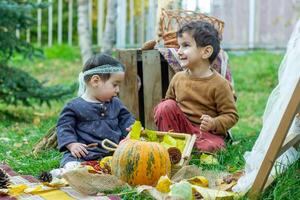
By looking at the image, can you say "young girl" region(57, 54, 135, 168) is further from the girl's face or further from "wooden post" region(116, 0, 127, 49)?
"wooden post" region(116, 0, 127, 49)

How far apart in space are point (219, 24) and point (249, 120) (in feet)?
9.86

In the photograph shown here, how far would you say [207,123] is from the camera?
17.3ft

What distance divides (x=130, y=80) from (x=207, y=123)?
3.69 ft

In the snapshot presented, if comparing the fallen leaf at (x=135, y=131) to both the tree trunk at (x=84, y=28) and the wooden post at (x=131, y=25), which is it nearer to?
the tree trunk at (x=84, y=28)

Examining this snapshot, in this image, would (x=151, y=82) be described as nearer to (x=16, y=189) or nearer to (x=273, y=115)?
(x=16, y=189)

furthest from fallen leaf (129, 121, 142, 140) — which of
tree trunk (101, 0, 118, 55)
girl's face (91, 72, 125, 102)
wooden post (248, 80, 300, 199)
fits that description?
tree trunk (101, 0, 118, 55)

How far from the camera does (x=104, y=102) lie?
521cm

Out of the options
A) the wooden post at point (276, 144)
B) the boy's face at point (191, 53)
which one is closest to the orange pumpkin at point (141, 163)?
the wooden post at point (276, 144)

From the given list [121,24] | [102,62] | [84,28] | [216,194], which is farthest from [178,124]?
[121,24]

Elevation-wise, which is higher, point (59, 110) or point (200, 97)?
point (200, 97)

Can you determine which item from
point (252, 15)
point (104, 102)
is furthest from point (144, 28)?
point (104, 102)

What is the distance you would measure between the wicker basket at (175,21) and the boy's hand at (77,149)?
1719mm

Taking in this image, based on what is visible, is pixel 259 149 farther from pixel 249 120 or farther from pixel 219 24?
pixel 249 120

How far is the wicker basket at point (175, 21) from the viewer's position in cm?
614
